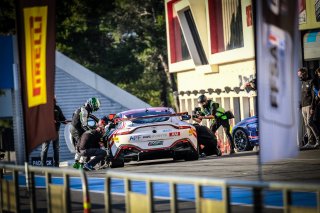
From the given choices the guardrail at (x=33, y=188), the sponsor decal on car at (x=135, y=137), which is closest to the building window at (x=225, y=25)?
the sponsor decal on car at (x=135, y=137)

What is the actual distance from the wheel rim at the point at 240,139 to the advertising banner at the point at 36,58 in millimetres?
16127

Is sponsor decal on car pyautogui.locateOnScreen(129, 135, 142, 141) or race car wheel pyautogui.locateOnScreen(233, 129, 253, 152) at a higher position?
sponsor decal on car pyautogui.locateOnScreen(129, 135, 142, 141)

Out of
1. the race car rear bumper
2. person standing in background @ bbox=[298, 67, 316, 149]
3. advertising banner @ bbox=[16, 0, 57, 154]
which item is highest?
advertising banner @ bbox=[16, 0, 57, 154]

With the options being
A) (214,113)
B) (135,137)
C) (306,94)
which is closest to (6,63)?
(135,137)

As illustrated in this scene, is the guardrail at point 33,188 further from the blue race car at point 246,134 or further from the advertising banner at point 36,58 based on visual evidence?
the blue race car at point 246,134

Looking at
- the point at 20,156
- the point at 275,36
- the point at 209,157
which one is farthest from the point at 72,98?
the point at 275,36

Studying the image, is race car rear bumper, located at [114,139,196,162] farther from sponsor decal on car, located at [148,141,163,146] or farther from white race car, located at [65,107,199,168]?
sponsor decal on car, located at [148,141,163,146]

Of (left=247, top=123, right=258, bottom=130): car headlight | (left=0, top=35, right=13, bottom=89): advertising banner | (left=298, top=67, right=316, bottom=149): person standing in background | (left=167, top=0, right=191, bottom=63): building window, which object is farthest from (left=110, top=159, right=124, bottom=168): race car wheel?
(left=167, top=0, right=191, bottom=63): building window

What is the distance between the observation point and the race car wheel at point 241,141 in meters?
28.5

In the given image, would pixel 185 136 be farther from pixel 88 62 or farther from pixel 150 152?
pixel 88 62

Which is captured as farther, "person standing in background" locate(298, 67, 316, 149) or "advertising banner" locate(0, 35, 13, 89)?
"advertising banner" locate(0, 35, 13, 89)

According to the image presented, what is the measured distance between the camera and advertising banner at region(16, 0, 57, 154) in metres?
12.5

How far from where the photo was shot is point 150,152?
76.6ft

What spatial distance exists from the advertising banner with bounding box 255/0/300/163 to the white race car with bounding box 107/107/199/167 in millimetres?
14402
